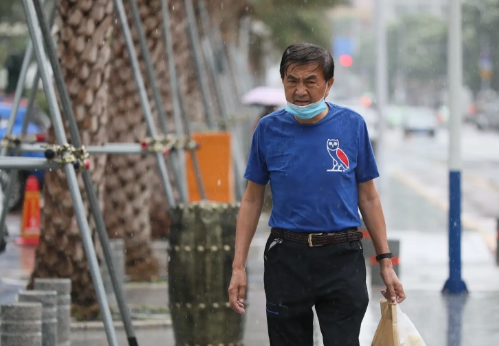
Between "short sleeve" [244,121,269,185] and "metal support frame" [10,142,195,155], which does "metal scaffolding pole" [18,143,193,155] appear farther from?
"short sleeve" [244,121,269,185]

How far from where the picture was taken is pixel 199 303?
736cm

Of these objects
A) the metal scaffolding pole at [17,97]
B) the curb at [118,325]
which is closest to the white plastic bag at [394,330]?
the metal scaffolding pole at [17,97]

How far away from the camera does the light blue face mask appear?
498cm

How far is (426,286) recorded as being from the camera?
11648 mm

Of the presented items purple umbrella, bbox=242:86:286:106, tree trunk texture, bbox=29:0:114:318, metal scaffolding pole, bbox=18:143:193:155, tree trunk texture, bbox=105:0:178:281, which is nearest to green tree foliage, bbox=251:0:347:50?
purple umbrella, bbox=242:86:286:106

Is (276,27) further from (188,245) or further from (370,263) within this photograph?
(188,245)

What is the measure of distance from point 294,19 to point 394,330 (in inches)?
1270

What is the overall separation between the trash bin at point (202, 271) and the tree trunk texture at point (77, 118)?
104 inches

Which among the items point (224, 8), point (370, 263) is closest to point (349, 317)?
point (370, 263)

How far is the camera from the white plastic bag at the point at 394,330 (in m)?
5.03

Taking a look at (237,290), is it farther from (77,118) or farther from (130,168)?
(130,168)

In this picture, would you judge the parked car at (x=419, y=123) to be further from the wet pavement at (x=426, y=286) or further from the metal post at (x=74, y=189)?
the metal post at (x=74, y=189)

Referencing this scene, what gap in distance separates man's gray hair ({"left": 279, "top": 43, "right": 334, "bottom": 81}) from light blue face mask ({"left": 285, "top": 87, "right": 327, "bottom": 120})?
157 millimetres

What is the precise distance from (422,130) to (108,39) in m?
57.4
